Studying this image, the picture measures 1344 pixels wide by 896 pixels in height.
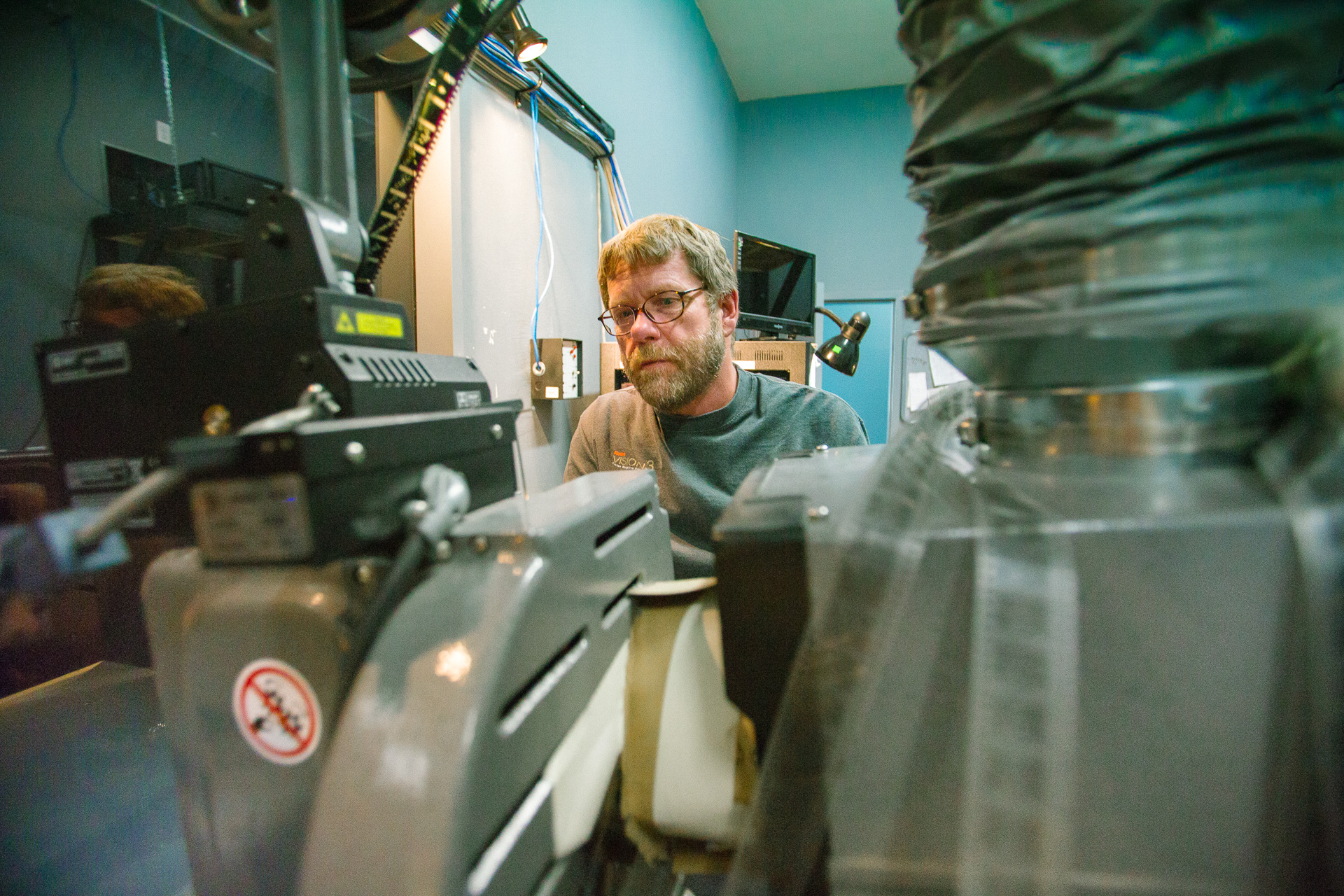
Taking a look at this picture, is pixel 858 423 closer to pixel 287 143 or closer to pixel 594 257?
pixel 594 257

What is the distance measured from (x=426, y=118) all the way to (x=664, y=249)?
A: 859 millimetres

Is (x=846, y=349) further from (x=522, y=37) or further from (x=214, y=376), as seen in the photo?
(x=214, y=376)

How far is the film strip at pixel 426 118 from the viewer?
463 millimetres

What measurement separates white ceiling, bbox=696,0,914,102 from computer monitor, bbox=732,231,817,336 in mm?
1576

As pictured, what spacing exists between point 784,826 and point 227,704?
1.10ft

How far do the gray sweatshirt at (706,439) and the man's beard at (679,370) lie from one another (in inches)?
3.0

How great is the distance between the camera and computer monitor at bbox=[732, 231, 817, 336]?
8.44ft

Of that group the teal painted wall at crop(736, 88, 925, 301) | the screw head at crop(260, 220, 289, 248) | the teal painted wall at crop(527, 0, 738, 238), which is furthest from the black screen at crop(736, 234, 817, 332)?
the screw head at crop(260, 220, 289, 248)

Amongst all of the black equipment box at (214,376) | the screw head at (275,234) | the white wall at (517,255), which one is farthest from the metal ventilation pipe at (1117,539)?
the white wall at (517,255)

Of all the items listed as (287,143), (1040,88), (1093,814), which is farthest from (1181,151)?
(287,143)

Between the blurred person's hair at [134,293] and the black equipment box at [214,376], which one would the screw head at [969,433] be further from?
the blurred person's hair at [134,293]

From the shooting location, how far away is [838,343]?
165cm

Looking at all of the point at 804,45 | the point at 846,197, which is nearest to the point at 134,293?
the point at 804,45

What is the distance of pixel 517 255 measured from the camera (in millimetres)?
1621
